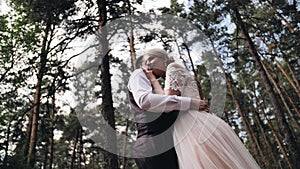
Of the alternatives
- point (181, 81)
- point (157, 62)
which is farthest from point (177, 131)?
point (157, 62)

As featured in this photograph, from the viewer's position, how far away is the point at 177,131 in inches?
65.9

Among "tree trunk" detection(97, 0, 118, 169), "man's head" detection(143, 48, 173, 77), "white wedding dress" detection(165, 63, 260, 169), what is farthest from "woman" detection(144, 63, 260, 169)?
"tree trunk" detection(97, 0, 118, 169)

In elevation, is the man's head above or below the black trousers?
above

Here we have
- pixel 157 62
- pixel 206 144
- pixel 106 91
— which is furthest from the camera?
pixel 106 91

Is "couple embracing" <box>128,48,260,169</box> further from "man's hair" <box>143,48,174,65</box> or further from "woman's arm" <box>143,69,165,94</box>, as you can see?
"man's hair" <box>143,48,174,65</box>

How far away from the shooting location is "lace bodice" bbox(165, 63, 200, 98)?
5.68 feet

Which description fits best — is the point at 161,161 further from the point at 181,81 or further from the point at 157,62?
the point at 157,62

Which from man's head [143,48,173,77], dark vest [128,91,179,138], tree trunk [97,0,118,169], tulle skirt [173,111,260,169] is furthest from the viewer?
tree trunk [97,0,118,169]

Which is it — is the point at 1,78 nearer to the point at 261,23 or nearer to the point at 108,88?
the point at 108,88

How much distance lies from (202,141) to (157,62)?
23.2 inches

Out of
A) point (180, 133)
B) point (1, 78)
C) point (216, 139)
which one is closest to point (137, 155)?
point (180, 133)

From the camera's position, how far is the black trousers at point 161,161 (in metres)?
1.62

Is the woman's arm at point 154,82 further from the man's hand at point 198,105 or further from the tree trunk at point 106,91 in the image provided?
the tree trunk at point 106,91

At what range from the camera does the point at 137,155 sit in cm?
170
